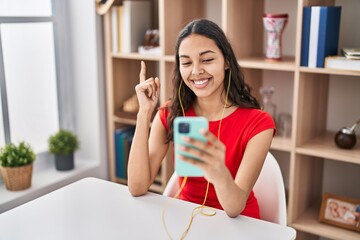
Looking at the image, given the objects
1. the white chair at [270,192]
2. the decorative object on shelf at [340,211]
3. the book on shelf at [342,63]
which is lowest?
the decorative object on shelf at [340,211]

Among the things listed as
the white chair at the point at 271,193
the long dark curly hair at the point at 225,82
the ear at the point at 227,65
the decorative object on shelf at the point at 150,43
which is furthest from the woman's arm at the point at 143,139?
the decorative object on shelf at the point at 150,43

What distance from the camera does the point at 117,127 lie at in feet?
9.49

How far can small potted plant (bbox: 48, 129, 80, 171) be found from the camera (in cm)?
263

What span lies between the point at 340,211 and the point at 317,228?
0.49 feet

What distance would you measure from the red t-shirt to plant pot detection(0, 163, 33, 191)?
1025 millimetres

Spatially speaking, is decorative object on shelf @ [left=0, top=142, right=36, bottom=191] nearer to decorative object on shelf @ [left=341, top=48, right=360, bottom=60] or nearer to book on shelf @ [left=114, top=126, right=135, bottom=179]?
book on shelf @ [left=114, top=126, right=135, bottom=179]

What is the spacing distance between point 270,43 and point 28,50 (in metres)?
1.37

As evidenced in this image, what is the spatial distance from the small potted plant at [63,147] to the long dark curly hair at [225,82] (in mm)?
1053

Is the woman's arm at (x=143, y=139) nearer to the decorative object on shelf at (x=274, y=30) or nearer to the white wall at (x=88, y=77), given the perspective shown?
the decorative object on shelf at (x=274, y=30)

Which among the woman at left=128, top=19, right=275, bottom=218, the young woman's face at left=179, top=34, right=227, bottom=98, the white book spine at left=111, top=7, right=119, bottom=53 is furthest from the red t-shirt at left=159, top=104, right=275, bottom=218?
A: the white book spine at left=111, top=7, right=119, bottom=53

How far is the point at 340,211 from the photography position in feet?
7.48

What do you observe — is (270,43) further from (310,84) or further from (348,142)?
(348,142)

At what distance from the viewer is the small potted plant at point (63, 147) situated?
8.62ft

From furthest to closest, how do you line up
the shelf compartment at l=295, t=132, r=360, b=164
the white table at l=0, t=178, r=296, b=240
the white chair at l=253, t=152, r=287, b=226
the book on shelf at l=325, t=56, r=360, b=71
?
1. the shelf compartment at l=295, t=132, r=360, b=164
2. the book on shelf at l=325, t=56, r=360, b=71
3. the white chair at l=253, t=152, r=287, b=226
4. the white table at l=0, t=178, r=296, b=240
